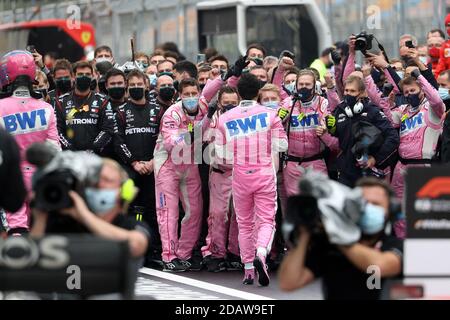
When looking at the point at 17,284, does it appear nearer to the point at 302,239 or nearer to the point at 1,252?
the point at 1,252

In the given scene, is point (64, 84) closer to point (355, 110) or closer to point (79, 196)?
point (355, 110)

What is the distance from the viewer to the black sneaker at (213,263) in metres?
15.2

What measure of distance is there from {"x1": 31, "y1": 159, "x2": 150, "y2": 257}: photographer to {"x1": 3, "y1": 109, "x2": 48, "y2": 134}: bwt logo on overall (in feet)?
20.0

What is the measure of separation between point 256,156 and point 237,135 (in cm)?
26

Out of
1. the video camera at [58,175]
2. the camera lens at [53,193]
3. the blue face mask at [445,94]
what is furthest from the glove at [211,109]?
the camera lens at [53,193]

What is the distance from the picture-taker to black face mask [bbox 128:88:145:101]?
15609 millimetres

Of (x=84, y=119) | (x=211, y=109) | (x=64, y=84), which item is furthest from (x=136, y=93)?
(x=64, y=84)

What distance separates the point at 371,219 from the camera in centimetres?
754

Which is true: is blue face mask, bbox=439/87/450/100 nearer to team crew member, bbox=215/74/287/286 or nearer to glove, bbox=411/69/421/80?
glove, bbox=411/69/421/80

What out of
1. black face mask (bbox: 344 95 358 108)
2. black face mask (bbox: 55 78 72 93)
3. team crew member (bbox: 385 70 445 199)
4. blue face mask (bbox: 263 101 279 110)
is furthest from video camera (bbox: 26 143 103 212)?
black face mask (bbox: 55 78 72 93)

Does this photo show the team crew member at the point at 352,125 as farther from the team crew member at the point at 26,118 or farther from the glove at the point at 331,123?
the team crew member at the point at 26,118

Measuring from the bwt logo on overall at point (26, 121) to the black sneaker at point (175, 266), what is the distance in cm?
216
